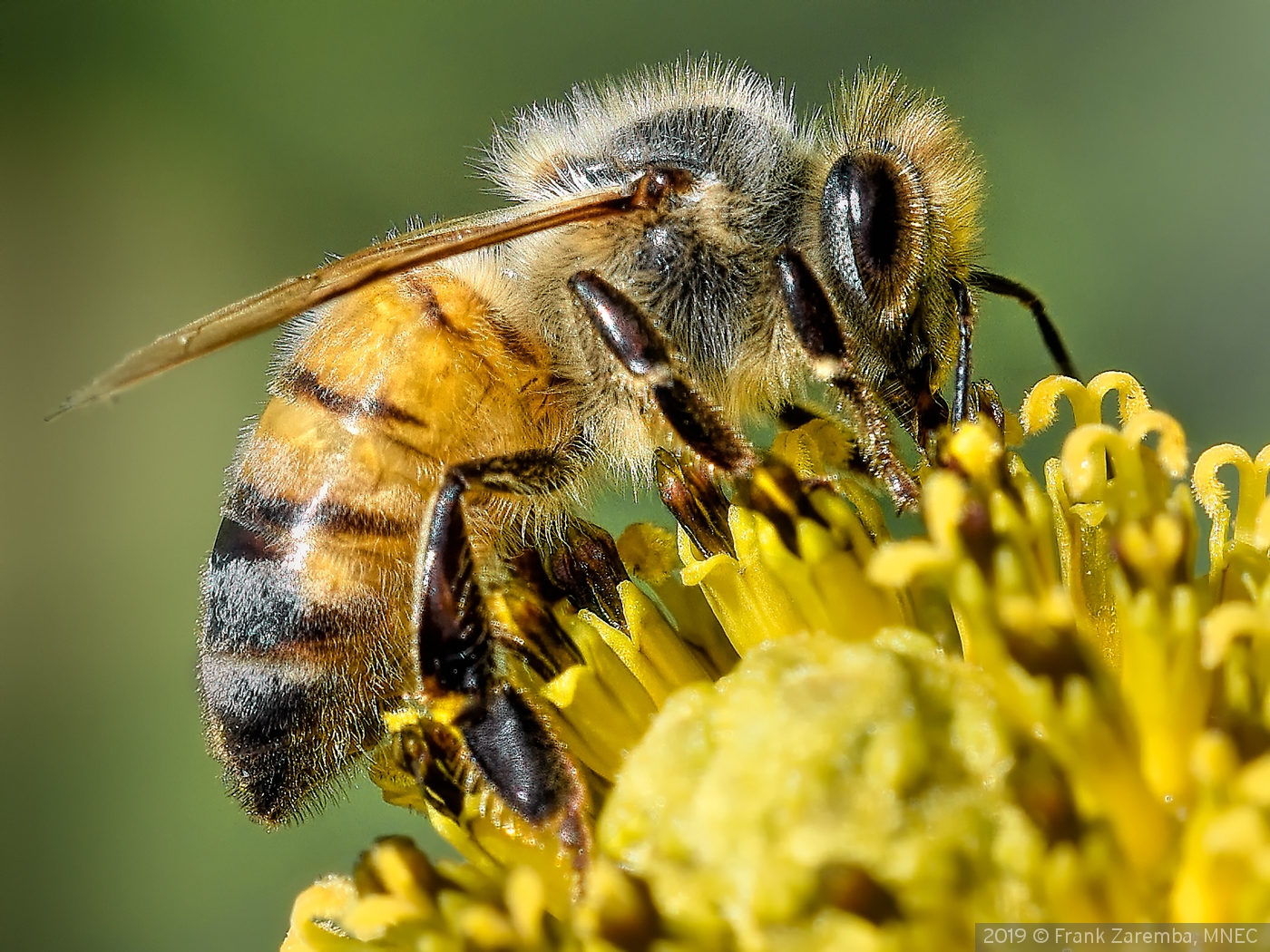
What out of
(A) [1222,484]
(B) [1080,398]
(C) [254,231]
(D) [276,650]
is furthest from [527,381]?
(C) [254,231]

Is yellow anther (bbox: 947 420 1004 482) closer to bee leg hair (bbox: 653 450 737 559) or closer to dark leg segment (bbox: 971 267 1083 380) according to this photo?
bee leg hair (bbox: 653 450 737 559)

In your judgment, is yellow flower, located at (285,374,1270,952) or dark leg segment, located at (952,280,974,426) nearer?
yellow flower, located at (285,374,1270,952)

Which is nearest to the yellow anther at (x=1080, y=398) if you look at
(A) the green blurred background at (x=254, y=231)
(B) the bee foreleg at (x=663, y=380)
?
(A) the green blurred background at (x=254, y=231)

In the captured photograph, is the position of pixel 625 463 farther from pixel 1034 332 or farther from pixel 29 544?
pixel 29 544

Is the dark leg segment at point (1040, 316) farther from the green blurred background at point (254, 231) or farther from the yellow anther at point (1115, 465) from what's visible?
the yellow anther at point (1115, 465)

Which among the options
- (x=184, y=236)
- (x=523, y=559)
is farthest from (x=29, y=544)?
(x=523, y=559)

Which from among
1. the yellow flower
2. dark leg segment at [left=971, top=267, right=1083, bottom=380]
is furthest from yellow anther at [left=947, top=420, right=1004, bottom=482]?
dark leg segment at [left=971, top=267, right=1083, bottom=380]
